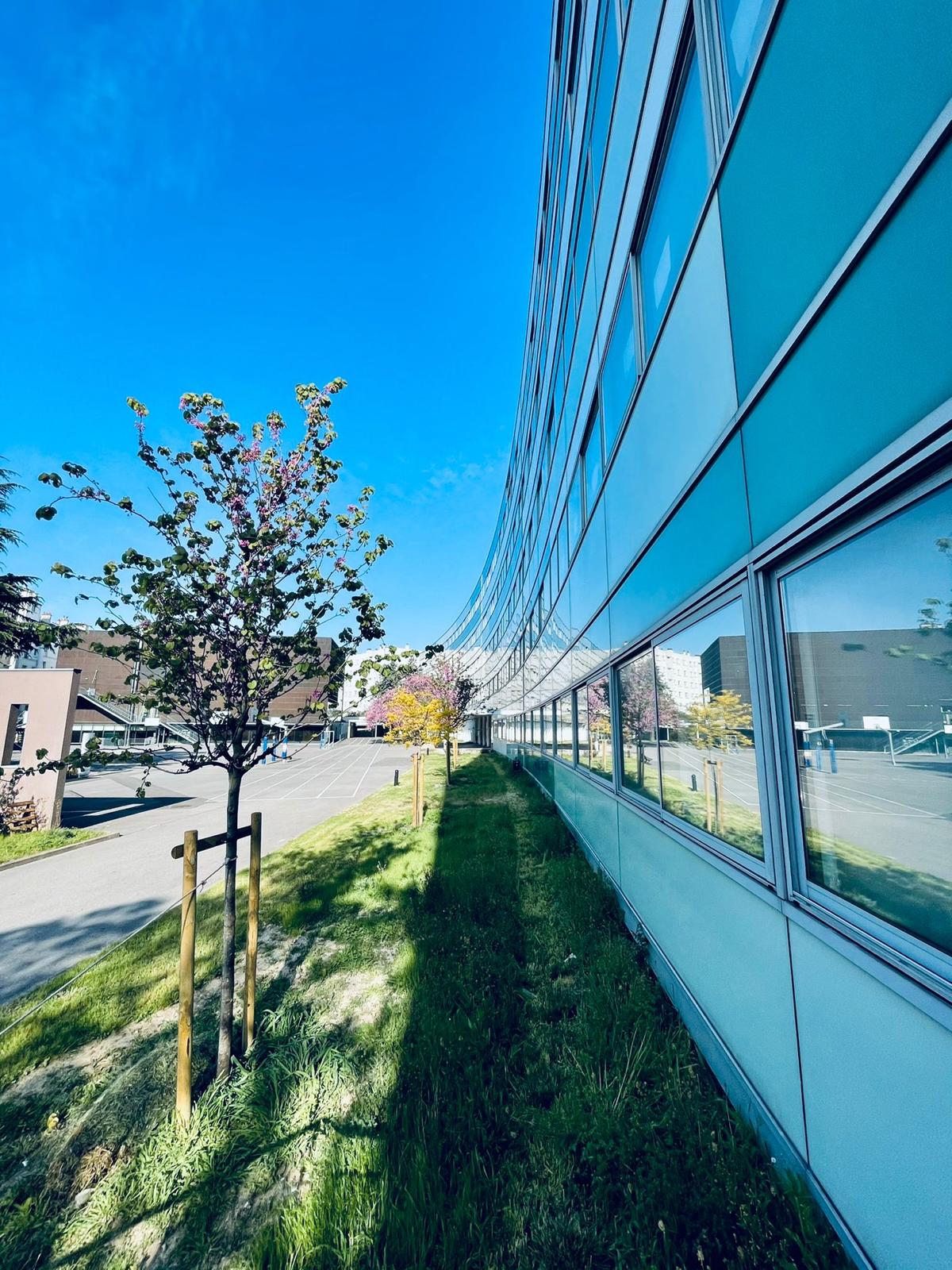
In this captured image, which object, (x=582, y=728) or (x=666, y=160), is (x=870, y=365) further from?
(x=582, y=728)

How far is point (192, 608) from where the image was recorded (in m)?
4.17

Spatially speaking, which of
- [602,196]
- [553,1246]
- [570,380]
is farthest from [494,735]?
[553,1246]

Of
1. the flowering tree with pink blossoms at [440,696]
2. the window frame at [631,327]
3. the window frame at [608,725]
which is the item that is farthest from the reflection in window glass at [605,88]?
the flowering tree with pink blossoms at [440,696]

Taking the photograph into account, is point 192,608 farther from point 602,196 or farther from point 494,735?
point 494,735

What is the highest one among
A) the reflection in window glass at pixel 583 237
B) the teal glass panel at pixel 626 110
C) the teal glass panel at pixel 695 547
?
the reflection in window glass at pixel 583 237

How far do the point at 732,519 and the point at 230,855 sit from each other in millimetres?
4653

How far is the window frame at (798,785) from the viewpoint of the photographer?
1908mm

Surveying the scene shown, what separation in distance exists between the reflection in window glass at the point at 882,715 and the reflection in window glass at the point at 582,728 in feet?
22.4

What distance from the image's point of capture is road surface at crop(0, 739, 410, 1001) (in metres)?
6.74

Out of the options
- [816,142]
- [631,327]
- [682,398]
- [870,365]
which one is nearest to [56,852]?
[682,398]

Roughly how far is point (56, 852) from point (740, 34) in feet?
55.6

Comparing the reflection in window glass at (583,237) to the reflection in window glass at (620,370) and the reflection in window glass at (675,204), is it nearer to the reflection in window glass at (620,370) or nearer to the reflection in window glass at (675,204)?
the reflection in window glass at (620,370)

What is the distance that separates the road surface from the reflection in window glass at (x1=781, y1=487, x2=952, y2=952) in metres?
3.56

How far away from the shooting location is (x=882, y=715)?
2.20m
